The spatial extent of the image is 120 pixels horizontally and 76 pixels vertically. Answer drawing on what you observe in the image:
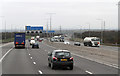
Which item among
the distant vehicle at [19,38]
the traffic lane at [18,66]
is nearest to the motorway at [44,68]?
the traffic lane at [18,66]

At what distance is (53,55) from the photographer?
20281 millimetres

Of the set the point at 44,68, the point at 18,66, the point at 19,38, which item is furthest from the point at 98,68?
the point at 19,38

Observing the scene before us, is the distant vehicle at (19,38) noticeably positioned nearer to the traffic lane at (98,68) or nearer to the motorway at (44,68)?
the motorway at (44,68)

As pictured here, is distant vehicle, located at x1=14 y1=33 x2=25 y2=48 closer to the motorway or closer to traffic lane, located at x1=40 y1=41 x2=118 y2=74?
the motorway

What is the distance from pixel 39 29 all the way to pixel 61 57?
7712cm

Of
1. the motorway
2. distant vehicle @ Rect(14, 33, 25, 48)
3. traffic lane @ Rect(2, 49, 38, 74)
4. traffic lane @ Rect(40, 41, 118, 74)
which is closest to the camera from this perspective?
the motorway

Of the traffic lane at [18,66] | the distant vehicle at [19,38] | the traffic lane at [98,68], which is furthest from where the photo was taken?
the distant vehicle at [19,38]

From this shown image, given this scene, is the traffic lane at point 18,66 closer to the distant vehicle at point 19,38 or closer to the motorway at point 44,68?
the motorway at point 44,68

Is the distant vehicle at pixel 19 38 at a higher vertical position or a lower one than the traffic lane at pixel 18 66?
higher

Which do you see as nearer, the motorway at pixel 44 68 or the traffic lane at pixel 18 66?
the motorway at pixel 44 68

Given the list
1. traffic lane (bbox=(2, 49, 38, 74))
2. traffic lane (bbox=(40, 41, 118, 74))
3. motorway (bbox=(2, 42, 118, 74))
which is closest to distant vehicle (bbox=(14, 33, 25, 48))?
traffic lane (bbox=(2, 49, 38, 74))

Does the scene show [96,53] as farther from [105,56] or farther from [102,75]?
[102,75]

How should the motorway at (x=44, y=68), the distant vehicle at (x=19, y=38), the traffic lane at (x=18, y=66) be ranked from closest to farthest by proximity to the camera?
the motorway at (x=44, y=68) → the traffic lane at (x=18, y=66) → the distant vehicle at (x=19, y=38)

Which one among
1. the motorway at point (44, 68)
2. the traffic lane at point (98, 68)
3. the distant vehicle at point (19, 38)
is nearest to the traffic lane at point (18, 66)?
the motorway at point (44, 68)
